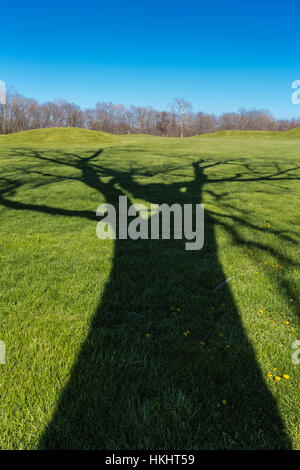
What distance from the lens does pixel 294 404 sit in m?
2.00

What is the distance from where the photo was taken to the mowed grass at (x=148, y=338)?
1828mm

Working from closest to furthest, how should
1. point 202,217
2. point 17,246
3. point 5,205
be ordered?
point 17,246 → point 202,217 → point 5,205

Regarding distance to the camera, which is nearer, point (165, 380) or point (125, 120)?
point (165, 380)

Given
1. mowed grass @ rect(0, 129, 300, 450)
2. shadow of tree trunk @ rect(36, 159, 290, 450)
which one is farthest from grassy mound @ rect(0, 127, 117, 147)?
shadow of tree trunk @ rect(36, 159, 290, 450)

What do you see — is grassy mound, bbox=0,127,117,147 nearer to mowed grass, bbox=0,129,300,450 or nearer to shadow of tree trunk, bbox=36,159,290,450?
mowed grass, bbox=0,129,300,450

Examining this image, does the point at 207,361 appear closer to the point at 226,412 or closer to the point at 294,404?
the point at 226,412

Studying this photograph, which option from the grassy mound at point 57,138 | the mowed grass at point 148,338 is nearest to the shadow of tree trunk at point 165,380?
the mowed grass at point 148,338

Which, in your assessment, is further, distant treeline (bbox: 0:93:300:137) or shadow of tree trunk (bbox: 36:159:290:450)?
distant treeline (bbox: 0:93:300:137)

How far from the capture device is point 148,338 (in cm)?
263

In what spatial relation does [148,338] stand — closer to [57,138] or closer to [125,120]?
[57,138]

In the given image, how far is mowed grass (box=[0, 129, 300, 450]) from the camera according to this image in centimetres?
183

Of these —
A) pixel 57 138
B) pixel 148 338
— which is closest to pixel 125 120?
pixel 57 138

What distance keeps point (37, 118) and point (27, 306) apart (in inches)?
4221
